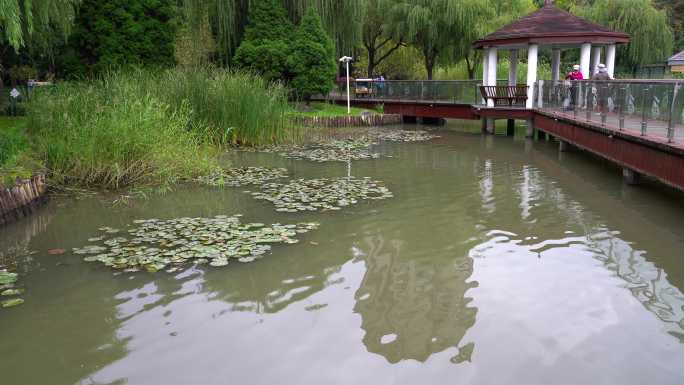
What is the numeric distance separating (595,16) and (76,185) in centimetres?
2525

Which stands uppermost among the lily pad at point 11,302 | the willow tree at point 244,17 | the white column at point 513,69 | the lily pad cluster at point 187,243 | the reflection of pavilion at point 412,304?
the willow tree at point 244,17

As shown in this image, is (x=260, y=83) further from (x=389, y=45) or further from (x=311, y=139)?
(x=389, y=45)

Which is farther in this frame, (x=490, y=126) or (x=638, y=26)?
(x=638, y=26)

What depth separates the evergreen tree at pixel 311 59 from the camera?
19797 millimetres

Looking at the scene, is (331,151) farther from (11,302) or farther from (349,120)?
(11,302)

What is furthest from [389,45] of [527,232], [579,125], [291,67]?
[527,232]

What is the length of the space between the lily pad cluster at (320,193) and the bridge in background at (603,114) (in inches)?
145

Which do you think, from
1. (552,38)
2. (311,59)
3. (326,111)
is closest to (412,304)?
(552,38)

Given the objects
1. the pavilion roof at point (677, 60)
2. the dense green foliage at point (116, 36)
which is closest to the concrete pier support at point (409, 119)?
the dense green foliage at point (116, 36)

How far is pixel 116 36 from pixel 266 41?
490 cm

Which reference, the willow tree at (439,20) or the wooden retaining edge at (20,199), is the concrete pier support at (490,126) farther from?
the wooden retaining edge at (20,199)

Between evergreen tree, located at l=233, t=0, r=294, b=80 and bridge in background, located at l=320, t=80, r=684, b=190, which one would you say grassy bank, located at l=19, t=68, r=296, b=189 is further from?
evergreen tree, located at l=233, t=0, r=294, b=80

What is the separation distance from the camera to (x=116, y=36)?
1692 centimetres

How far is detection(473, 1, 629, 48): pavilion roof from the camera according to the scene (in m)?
17.0
